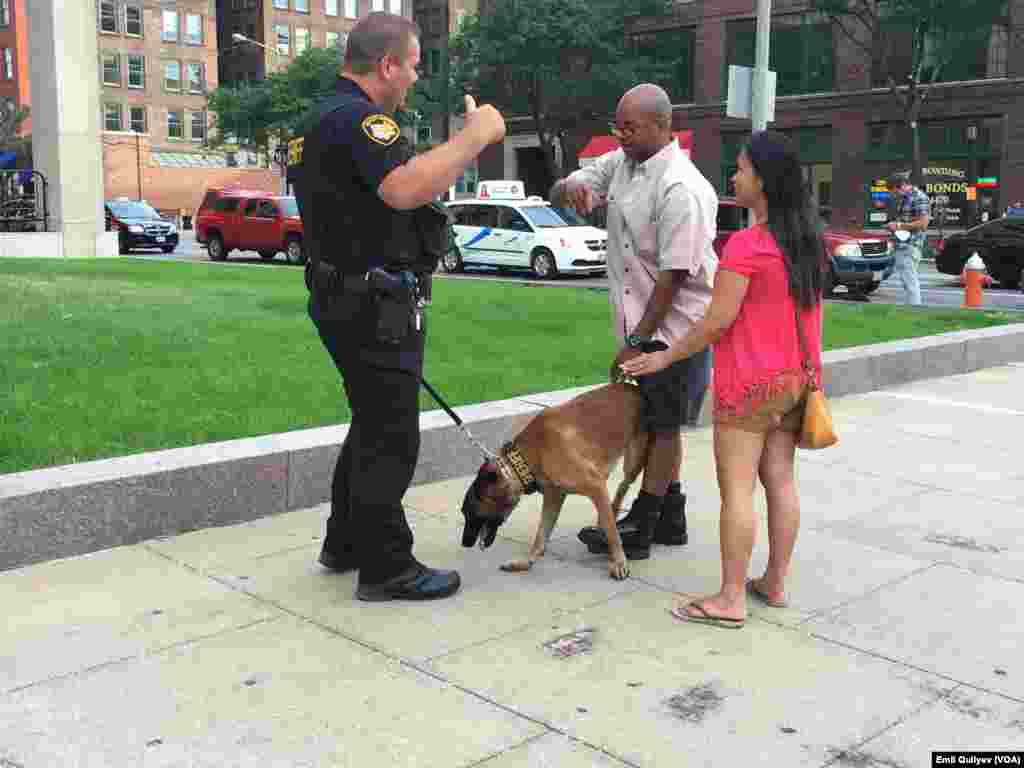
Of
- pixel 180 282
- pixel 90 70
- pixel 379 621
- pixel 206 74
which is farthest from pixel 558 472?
pixel 206 74

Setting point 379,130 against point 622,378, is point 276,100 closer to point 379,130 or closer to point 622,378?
point 622,378

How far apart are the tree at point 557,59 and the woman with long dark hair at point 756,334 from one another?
3710 centimetres

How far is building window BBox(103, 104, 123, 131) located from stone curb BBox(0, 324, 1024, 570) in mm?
75649

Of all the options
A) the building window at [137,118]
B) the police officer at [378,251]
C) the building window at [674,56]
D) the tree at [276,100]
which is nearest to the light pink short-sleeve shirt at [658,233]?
the police officer at [378,251]

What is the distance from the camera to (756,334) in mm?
3771

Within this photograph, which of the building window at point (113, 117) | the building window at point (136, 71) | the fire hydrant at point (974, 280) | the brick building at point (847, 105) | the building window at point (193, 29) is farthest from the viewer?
the building window at point (193, 29)

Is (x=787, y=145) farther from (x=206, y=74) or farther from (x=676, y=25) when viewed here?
(x=206, y=74)

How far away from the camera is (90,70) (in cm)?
2102

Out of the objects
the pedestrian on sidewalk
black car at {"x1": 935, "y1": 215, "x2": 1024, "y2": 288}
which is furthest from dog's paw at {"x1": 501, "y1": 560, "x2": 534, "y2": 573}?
black car at {"x1": 935, "y1": 215, "x2": 1024, "y2": 288}

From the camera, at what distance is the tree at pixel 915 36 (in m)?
32.6

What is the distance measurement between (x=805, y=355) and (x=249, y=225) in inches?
948

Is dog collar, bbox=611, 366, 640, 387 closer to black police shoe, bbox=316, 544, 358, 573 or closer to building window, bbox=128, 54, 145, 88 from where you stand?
black police shoe, bbox=316, 544, 358, 573

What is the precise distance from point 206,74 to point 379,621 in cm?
8177

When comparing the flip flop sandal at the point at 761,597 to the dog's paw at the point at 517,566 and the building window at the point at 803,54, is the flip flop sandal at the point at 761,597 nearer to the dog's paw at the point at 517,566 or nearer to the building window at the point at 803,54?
the dog's paw at the point at 517,566
